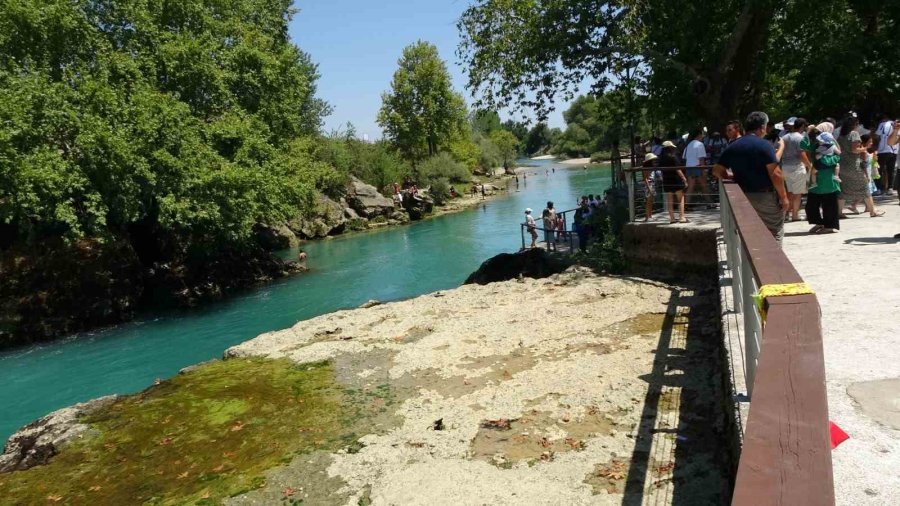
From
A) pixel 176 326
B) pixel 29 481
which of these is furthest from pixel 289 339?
pixel 176 326

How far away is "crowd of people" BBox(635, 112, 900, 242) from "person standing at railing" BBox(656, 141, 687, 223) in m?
0.02

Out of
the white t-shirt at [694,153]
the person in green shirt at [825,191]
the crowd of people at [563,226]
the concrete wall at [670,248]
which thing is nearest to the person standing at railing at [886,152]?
the white t-shirt at [694,153]

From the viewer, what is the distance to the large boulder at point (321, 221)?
41406 mm

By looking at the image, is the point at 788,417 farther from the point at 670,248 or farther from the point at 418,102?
the point at 418,102

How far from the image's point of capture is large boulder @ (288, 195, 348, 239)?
4141cm

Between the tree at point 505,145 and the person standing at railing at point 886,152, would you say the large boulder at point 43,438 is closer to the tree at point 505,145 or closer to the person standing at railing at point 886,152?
the person standing at railing at point 886,152

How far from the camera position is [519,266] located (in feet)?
66.8

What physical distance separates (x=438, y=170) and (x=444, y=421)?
183 feet

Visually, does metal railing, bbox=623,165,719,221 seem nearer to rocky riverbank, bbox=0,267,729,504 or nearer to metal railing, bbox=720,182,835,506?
rocky riverbank, bbox=0,267,729,504

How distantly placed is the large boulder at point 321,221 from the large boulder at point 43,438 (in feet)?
103

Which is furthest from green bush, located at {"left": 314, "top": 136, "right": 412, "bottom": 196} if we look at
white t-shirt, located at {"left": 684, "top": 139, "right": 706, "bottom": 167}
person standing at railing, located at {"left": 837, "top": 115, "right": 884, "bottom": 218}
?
person standing at railing, located at {"left": 837, "top": 115, "right": 884, "bottom": 218}

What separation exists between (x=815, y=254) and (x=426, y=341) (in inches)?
237

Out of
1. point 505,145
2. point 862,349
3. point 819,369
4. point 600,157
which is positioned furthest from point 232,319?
point 600,157

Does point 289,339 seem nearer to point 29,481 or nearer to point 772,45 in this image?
point 29,481
